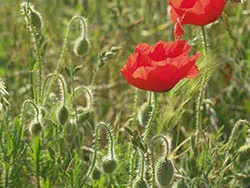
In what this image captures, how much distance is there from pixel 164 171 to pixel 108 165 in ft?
0.71

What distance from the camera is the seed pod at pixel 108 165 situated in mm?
2004

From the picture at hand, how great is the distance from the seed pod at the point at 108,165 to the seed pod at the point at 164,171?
6.8 inches

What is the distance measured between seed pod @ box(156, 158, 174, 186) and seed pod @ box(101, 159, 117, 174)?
0.17 metres

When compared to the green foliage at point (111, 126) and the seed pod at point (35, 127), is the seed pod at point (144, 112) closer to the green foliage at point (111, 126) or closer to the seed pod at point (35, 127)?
the green foliage at point (111, 126)

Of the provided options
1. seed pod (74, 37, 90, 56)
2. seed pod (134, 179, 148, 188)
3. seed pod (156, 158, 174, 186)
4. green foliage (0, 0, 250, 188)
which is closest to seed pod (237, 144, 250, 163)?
green foliage (0, 0, 250, 188)

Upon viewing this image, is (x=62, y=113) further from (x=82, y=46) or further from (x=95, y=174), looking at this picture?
(x=82, y=46)

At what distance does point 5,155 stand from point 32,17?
0.55 metres

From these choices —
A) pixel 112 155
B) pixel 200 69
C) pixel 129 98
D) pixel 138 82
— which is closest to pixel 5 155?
pixel 112 155

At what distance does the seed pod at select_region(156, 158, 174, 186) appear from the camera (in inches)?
74.1

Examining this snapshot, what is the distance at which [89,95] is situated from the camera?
2.24 m

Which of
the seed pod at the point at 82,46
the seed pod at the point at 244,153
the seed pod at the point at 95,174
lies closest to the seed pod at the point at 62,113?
the seed pod at the point at 95,174

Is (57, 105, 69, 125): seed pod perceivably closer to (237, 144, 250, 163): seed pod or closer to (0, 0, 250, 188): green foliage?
(0, 0, 250, 188): green foliage

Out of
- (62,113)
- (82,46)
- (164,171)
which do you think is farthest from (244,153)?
(82,46)

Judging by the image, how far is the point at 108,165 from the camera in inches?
79.0
